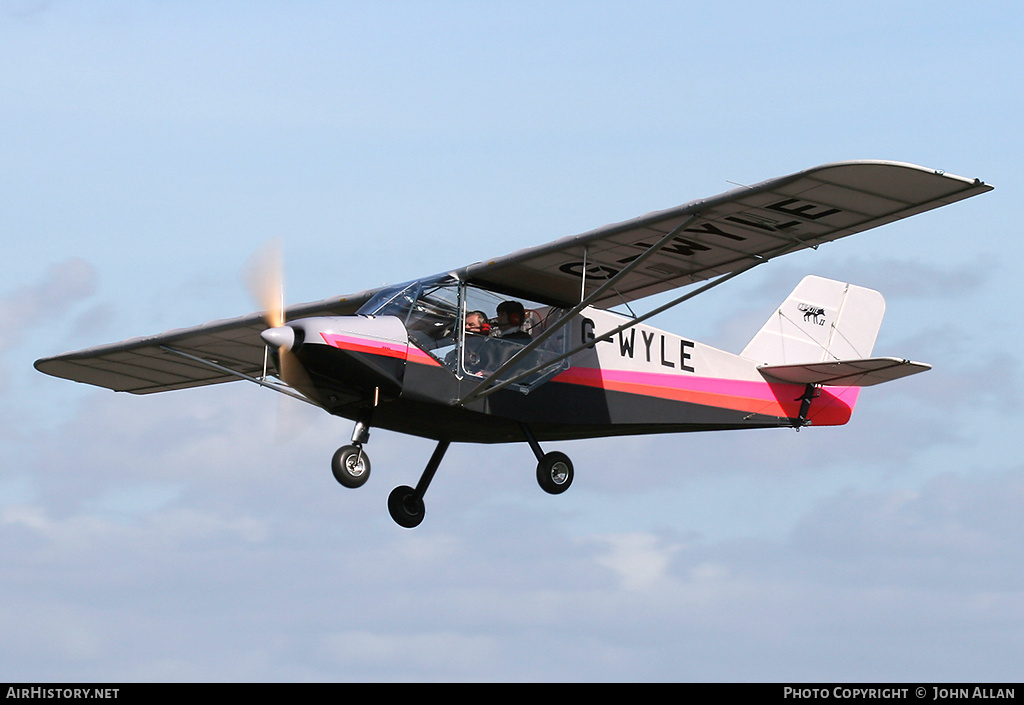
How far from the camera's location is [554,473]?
63.5 feet

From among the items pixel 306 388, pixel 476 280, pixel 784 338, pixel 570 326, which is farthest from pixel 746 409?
pixel 306 388

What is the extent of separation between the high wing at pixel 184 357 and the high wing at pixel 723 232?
2.45 metres

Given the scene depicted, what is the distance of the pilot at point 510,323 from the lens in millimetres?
19172

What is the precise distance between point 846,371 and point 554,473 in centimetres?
457

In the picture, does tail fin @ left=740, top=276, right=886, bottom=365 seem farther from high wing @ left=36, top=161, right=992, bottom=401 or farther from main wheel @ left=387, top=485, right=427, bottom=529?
main wheel @ left=387, top=485, right=427, bottom=529

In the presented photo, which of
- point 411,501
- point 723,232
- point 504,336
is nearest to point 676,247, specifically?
point 723,232

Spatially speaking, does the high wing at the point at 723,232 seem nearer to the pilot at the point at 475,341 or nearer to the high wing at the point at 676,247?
the high wing at the point at 676,247

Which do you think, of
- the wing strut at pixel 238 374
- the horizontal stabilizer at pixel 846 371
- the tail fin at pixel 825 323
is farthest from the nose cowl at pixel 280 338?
the tail fin at pixel 825 323

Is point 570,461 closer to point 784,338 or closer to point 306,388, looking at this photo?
point 306,388

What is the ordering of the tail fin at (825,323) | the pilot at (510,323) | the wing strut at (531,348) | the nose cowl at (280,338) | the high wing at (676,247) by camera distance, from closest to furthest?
the high wing at (676,247)
the nose cowl at (280,338)
the wing strut at (531,348)
the pilot at (510,323)
the tail fin at (825,323)

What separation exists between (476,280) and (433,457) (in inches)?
91.6

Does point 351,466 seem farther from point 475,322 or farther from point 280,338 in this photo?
point 475,322

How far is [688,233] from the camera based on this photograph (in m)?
18.3
